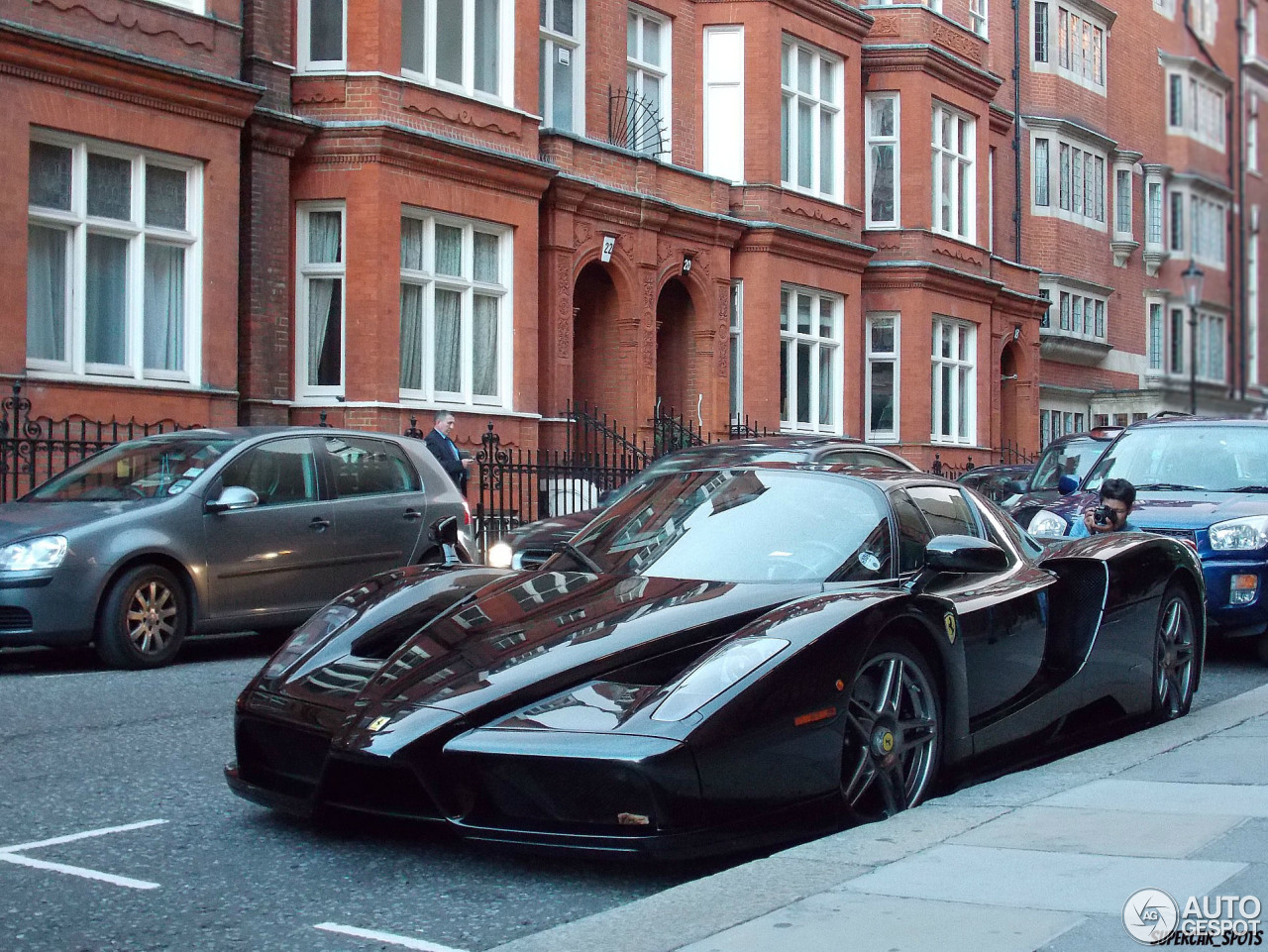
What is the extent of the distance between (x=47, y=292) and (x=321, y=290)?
3939mm

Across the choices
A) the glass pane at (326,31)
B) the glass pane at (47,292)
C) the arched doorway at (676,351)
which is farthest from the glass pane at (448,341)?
the arched doorway at (676,351)

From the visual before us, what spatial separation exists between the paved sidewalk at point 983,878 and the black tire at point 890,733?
152 millimetres

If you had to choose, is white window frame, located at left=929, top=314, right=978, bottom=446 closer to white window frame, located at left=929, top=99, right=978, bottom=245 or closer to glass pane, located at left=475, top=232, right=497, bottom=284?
white window frame, located at left=929, top=99, right=978, bottom=245

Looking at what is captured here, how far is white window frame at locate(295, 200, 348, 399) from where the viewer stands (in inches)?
742

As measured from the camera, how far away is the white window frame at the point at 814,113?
26.7 meters

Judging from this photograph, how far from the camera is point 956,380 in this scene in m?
32.2

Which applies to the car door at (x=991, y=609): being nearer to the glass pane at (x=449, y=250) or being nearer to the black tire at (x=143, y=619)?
the black tire at (x=143, y=619)

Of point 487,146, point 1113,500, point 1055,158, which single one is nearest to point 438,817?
point 1113,500

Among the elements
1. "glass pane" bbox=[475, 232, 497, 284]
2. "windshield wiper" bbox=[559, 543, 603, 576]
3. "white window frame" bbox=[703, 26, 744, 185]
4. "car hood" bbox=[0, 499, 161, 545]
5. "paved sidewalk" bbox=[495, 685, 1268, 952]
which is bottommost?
"paved sidewalk" bbox=[495, 685, 1268, 952]

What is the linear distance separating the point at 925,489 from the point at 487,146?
14501mm

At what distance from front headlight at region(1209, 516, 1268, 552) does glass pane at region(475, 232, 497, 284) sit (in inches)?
476

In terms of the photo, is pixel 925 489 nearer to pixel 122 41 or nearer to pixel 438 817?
pixel 438 817

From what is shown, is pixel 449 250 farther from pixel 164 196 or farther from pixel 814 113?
pixel 814 113

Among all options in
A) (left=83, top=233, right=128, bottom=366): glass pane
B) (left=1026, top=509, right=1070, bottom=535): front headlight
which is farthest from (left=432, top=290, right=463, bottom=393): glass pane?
(left=1026, top=509, right=1070, bottom=535): front headlight
